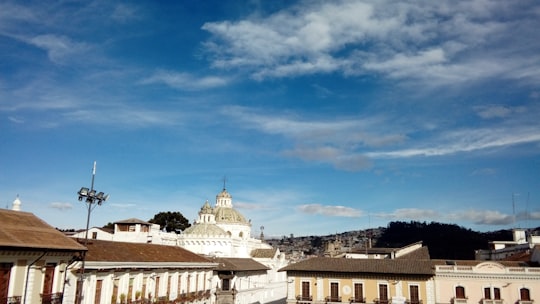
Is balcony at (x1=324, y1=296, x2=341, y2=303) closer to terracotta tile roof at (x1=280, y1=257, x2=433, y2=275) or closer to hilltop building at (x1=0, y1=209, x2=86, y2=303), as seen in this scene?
terracotta tile roof at (x1=280, y1=257, x2=433, y2=275)

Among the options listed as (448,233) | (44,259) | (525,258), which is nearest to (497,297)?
(525,258)

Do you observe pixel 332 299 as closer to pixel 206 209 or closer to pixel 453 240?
pixel 206 209

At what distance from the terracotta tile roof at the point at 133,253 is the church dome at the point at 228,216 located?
40.5 metres

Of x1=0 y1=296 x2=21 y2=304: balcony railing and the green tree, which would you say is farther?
the green tree

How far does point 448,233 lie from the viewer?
172 meters

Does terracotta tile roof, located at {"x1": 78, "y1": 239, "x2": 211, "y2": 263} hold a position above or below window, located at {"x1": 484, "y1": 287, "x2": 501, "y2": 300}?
above

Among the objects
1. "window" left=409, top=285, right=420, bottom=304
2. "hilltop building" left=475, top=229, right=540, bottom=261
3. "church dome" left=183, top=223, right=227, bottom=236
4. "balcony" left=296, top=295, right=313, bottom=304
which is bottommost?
"balcony" left=296, top=295, right=313, bottom=304

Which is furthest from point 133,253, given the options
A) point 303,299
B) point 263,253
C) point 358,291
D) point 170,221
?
Answer: point 170,221

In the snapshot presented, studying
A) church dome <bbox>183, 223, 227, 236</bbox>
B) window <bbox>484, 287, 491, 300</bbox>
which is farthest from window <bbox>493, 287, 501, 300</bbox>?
church dome <bbox>183, 223, 227, 236</bbox>

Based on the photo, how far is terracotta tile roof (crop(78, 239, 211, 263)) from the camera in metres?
35.5

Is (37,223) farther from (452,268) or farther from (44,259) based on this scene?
(452,268)

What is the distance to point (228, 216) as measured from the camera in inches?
3782

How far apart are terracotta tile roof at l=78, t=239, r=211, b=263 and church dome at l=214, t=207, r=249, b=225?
133 feet

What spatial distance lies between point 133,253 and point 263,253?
45.1 metres
